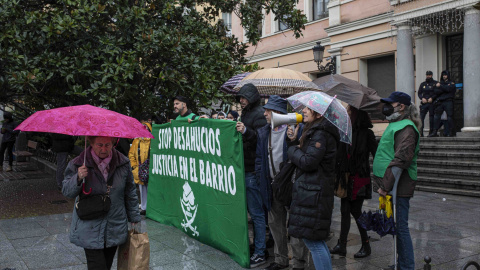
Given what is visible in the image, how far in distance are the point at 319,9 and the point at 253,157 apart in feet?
52.5

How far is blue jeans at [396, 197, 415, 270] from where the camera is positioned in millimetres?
4738

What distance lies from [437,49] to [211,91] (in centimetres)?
875

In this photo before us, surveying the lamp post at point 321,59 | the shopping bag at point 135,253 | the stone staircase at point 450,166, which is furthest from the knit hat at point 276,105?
the lamp post at point 321,59

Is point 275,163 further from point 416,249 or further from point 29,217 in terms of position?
point 29,217

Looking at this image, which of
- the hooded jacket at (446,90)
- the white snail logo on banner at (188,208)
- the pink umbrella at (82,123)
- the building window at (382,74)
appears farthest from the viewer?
the building window at (382,74)

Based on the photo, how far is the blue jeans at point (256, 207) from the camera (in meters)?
5.46

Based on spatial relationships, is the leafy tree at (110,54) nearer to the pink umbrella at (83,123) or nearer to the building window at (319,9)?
the pink umbrella at (83,123)

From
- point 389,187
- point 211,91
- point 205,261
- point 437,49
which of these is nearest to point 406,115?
point 389,187

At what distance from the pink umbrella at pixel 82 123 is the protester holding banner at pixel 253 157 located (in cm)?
204

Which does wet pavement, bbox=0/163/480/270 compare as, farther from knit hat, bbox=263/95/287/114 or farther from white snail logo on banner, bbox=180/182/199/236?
knit hat, bbox=263/95/287/114

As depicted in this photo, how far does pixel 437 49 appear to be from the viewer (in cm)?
1467

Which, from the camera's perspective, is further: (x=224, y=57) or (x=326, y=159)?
(x=224, y=57)

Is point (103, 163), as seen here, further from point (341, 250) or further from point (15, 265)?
point (341, 250)

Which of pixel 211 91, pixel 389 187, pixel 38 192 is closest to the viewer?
pixel 389 187
